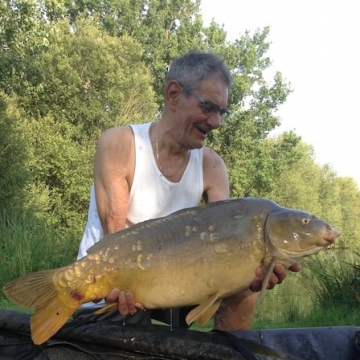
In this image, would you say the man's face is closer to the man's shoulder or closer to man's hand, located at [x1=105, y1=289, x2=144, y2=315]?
the man's shoulder

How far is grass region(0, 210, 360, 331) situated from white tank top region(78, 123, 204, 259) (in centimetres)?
231

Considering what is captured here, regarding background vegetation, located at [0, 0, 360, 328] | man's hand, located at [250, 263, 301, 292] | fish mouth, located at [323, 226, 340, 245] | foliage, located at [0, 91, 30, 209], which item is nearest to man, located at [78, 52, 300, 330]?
man's hand, located at [250, 263, 301, 292]

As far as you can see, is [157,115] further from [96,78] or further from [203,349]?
[203,349]

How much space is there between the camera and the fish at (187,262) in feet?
5.07

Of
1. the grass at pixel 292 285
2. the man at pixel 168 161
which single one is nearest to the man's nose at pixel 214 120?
the man at pixel 168 161

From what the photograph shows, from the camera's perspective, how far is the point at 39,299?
61.9 inches

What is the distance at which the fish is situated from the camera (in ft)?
5.07

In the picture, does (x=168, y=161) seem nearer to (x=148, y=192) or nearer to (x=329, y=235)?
(x=148, y=192)

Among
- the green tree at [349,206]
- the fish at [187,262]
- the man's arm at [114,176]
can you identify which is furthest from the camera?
the green tree at [349,206]

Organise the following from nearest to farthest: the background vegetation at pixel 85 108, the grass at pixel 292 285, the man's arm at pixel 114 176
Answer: the man's arm at pixel 114 176
the grass at pixel 292 285
the background vegetation at pixel 85 108

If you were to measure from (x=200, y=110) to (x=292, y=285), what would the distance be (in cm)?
506

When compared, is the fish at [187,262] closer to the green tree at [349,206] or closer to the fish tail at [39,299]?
the fish tail at [39,299]

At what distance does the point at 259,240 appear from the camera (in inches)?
60.9

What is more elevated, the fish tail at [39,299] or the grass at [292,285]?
the fish tail at [39,299]
